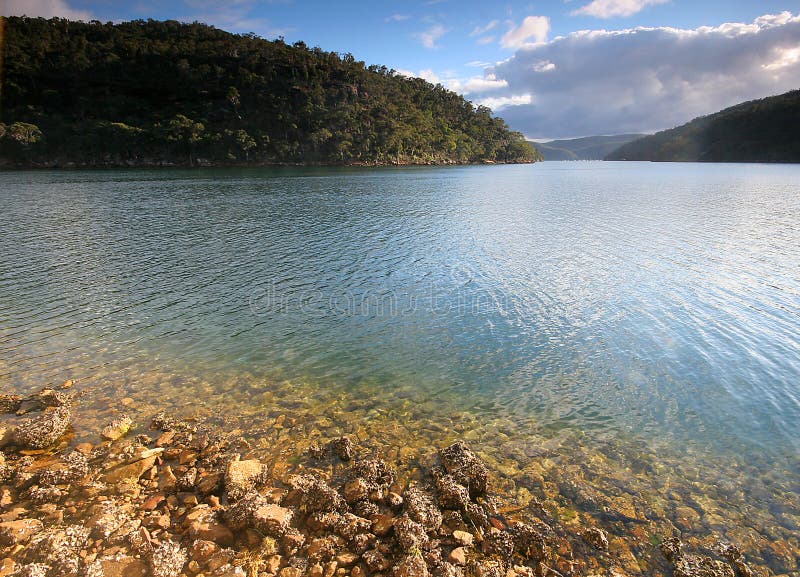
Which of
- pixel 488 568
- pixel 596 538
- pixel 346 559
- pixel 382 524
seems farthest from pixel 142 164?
pixel 596 538

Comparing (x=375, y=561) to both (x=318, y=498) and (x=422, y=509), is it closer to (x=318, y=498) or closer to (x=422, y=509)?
(x=422, y=509)

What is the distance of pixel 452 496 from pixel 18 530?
→ 6967 mm

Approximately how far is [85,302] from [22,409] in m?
9.00

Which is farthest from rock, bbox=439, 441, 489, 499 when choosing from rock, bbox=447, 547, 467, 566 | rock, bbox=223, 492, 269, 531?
rock, bbox=223, 492, 269, 531

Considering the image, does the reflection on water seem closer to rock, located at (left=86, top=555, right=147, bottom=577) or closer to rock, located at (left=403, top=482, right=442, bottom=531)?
rock, located at (left=403, top=482, right=442, bottom=531)

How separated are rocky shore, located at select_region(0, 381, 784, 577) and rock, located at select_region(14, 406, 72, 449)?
27 mm

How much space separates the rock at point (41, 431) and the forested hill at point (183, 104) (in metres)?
138

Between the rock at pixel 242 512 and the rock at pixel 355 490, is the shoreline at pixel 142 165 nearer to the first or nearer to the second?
the rock at pixel 242 512

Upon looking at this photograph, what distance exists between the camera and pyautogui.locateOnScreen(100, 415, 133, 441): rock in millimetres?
9076

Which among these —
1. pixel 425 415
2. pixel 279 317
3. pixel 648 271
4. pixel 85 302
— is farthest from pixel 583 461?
pixel 85 302

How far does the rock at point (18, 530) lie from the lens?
19.3 ft

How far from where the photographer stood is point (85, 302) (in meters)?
17.7

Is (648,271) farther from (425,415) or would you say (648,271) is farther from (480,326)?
(425,415)

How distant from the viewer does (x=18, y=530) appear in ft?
19.9
